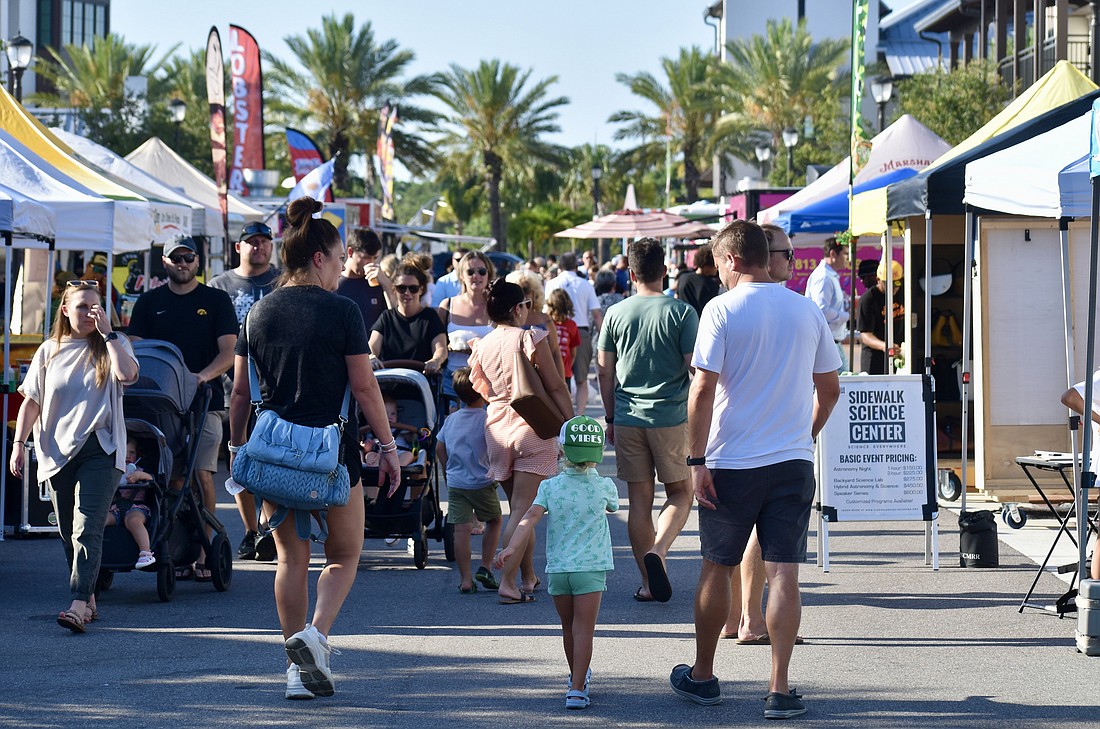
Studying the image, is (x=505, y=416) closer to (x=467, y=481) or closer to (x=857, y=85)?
(x=467, y=481)

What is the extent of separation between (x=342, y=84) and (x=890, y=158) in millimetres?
29808

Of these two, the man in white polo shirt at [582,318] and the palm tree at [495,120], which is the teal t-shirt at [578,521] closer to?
the man in white polo shirt at [582,318]

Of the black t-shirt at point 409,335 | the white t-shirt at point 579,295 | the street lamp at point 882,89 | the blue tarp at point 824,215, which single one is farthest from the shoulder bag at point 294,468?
the street lamp at point 882,89

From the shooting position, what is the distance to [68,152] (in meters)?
15.0

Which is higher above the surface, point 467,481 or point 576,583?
point 467,481

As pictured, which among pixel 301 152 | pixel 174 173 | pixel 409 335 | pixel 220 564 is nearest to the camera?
pixel 220 564

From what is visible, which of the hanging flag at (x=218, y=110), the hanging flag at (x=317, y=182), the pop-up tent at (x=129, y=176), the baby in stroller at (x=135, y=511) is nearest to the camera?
the baby in stroller at (x=135, y=511)

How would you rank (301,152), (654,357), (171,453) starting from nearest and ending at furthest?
1. (654,357)
2. (171,453)
3. (301,152)

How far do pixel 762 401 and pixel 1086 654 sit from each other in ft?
7.26

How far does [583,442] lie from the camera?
5.87m

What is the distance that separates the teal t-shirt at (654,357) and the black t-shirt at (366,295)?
333cm

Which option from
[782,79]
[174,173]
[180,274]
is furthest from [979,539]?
[782,79]

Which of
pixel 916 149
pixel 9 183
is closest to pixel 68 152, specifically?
pixel 9 183

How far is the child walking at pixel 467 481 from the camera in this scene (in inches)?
321
